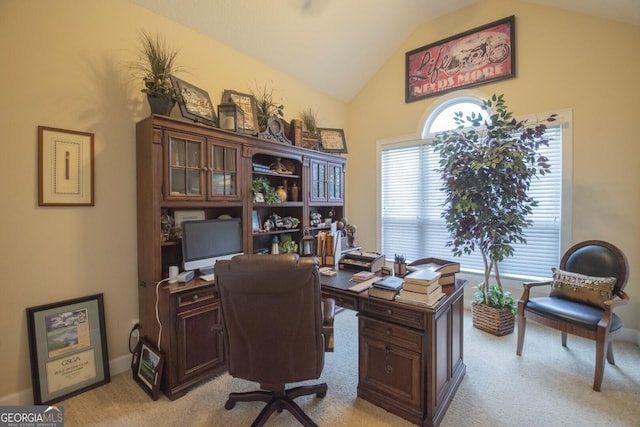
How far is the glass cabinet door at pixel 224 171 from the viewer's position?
2.40 m

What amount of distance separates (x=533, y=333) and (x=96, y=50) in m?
4.84

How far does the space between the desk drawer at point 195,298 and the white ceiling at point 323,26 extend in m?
2.44

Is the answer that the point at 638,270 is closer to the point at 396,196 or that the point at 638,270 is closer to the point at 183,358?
the point at 396,196

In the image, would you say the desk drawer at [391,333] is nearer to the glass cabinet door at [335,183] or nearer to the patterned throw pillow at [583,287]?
the patterned throw pillow at [583,287]

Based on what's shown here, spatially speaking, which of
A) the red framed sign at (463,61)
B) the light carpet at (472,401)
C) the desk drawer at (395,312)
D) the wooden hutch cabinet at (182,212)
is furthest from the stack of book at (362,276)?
the red framed sign at (463,61)

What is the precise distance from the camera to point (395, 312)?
1.74 meters

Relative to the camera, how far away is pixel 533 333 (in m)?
2.95

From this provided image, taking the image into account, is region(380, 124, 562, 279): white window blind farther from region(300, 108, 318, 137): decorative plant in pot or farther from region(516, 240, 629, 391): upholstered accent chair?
region(300, 108, 318, 137): decorative plant in pot

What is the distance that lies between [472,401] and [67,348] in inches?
115

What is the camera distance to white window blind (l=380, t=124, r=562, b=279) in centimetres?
308

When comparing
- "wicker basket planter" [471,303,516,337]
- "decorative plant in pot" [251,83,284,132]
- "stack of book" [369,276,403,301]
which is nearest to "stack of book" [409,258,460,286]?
"stack of book" [369,276,403,301]

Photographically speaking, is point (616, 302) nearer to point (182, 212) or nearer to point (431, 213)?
point (431, 213)

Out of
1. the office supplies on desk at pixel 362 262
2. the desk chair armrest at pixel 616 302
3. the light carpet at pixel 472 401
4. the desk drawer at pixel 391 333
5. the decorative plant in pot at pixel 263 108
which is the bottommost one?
the light carpet at pixel 472 401

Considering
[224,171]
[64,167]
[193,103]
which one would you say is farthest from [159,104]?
[64,167]
